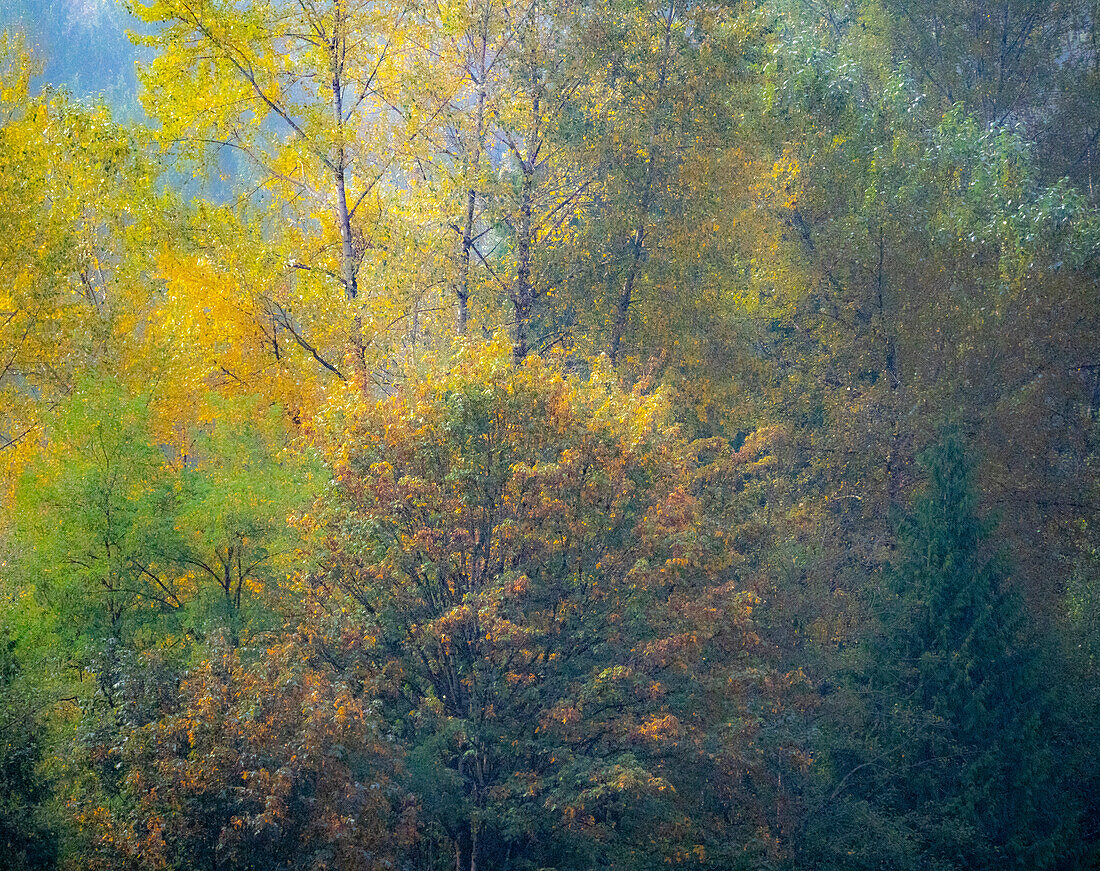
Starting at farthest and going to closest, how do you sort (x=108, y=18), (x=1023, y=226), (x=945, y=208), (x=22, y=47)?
1. (x=108, y=18)
2. (x=22, y=47)
3. (x=945, y=208)
4. (x=1023, y=226)

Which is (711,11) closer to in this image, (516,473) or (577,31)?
(577,31)

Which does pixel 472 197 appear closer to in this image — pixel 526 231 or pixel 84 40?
pixel 526 231

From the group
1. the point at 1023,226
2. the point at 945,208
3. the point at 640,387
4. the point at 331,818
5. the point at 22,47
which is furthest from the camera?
the point at 22,47

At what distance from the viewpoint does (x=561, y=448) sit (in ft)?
52.4

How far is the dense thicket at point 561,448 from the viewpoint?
14.6m

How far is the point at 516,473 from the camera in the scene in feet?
50.5

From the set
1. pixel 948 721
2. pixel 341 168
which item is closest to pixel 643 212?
pixel 341 168

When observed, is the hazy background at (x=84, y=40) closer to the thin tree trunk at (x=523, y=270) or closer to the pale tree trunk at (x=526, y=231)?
the pale tree trunk at (x=526, y=231)

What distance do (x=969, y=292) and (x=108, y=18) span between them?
482ft

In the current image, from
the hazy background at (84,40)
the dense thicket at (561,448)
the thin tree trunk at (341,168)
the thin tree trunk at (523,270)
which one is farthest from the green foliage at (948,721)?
the hazy background at (84,40)

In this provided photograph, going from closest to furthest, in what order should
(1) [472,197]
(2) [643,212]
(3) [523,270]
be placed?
(1) [472,197] < (3) [523,270] < (2) [643,212]

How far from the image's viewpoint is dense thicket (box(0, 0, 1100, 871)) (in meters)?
14.6

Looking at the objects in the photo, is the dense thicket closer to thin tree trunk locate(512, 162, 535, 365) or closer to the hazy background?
thin tree trunk locate(512, 162, 535, 365)

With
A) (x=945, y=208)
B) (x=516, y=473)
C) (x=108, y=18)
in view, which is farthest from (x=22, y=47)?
(x=108, y=18)
